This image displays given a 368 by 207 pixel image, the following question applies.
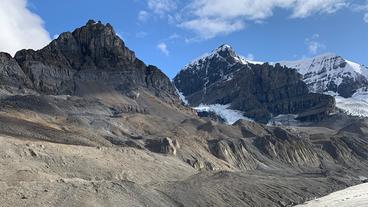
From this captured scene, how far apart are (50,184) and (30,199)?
757cm

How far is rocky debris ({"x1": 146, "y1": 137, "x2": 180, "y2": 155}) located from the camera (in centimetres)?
13712

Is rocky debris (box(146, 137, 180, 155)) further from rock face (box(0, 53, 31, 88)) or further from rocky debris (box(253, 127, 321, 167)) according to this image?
rock face (box(0, 53, 31, 88))

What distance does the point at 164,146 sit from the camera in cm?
13812

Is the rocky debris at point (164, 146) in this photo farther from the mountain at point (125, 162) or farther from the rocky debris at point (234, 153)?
the rocky debris at point (234, 153)

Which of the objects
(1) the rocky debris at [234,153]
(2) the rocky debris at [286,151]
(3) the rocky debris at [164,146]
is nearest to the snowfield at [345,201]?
(3) the rocky debris at [164,146]

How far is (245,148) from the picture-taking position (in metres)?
176

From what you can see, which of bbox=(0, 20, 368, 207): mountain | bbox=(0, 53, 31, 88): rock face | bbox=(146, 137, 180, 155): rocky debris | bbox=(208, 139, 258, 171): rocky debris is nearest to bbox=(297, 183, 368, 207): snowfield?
bbox=(0, 20, 368, 207): mountain

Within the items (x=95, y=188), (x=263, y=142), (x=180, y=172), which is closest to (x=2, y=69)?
(x=263, y=142)

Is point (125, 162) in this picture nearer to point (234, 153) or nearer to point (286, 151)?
point (234, 153)

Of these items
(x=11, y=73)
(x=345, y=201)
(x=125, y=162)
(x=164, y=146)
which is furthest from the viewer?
(x=11, y=73)

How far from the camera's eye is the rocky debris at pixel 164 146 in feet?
450

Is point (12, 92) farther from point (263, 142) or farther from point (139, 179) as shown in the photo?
point (139, 179)

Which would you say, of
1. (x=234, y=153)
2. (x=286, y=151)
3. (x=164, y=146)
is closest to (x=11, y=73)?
(x=234, y=153)

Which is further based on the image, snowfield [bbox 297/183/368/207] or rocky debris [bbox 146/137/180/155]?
rocky debris [bbox 146/137/180/155]
